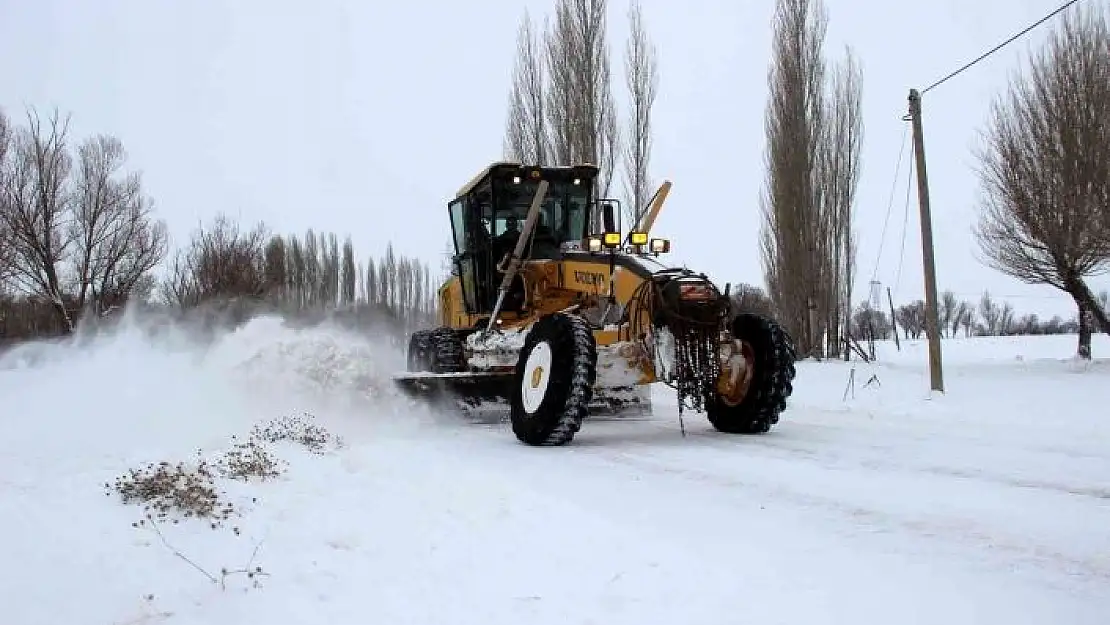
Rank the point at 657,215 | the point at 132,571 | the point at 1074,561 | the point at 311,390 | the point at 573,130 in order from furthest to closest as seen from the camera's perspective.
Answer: the point at 573,130
the point at 657,215
the point at 311,390
the point at 1074,561
the point at 132,571

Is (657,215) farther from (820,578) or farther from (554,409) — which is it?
(820,578)

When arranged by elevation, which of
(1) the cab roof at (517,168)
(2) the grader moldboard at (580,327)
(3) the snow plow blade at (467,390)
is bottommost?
(3) the snow plow blade at (467,390)

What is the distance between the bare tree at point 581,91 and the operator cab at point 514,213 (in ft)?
35.9

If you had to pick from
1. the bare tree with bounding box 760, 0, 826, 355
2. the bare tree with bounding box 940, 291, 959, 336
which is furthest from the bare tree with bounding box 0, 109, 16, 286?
the bare tree with bounding box 940, 291, 959, 336

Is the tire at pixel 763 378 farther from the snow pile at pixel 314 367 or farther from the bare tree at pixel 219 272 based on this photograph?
the bare tree at pixel 219 272

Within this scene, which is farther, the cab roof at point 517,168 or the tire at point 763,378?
the cab roof at point 517,168

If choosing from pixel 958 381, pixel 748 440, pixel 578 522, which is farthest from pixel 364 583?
pixel 958 381

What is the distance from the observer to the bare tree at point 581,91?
68.6 feet

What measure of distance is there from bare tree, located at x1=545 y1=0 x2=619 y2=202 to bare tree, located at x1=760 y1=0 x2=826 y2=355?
15.7 ft

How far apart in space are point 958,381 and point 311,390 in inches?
403

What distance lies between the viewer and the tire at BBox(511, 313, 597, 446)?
22.1 ft

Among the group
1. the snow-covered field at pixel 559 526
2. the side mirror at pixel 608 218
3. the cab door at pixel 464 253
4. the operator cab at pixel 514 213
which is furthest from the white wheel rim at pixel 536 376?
the cab door at pixel 464 253

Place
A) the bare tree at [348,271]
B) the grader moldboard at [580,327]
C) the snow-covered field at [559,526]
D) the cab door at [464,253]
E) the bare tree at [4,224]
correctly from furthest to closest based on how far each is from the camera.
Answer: the bare tree at [348,271], the bare tree at [4,224], the cab door at [464,253], the grader moldboard at [580,327], the snow-covered field at [559,526]

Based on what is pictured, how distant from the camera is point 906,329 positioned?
59281 mm
